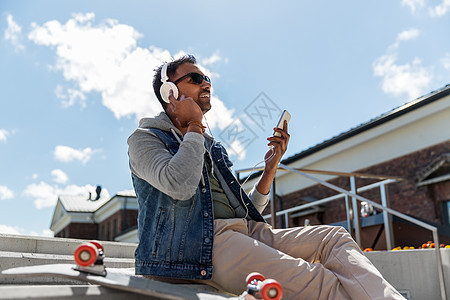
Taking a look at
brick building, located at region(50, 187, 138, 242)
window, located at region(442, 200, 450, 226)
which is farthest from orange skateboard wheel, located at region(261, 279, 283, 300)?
brick building, located at region(50, 187, 138, 242)

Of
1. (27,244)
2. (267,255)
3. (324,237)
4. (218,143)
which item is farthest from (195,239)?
(27,244)

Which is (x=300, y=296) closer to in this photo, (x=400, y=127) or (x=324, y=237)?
(x=324, y=237)

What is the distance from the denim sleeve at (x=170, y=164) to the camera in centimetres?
190

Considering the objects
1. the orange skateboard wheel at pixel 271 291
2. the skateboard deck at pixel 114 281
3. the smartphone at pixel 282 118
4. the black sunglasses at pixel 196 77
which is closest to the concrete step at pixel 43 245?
the black sunglasses at pixel 196 77

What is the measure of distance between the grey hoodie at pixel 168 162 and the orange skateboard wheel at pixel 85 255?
50cm

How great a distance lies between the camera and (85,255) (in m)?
1.47

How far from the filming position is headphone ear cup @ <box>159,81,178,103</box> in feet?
7.88

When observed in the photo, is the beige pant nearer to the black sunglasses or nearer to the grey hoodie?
the grey hoodie

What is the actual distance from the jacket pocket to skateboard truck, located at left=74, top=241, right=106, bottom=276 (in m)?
0.44

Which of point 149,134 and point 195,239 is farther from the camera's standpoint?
point 149,134

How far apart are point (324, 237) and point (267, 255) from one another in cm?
37

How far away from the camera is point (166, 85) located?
2.46 metres

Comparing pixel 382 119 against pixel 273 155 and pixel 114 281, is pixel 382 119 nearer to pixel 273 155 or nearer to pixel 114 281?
pixel 273 155

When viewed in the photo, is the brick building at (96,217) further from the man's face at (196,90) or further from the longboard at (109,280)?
the longboard at (109,280)
